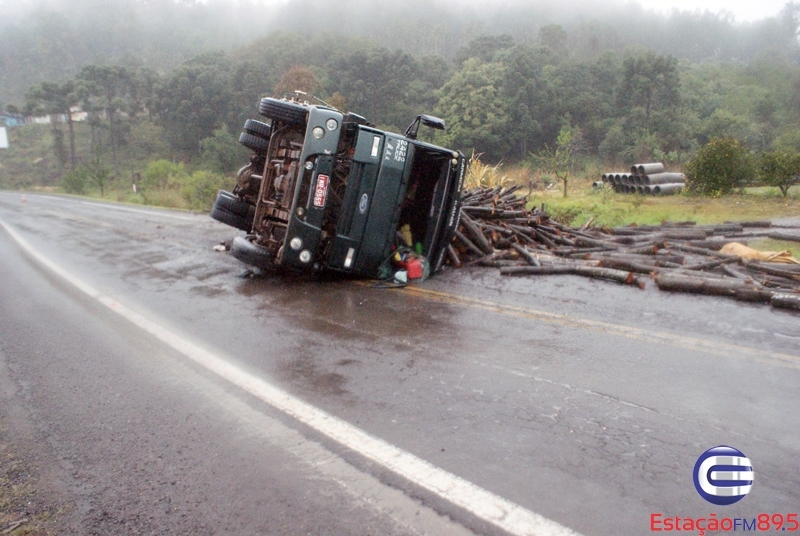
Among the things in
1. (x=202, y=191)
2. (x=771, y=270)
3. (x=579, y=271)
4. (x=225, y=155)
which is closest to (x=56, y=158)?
(x=225, y=155)

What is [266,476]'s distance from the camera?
324 centimetres

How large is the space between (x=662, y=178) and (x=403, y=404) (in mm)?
20362

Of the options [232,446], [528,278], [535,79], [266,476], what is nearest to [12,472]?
[232,446]

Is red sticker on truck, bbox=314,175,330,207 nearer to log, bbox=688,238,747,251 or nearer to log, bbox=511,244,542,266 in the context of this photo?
log, bbox=511,244,542,266

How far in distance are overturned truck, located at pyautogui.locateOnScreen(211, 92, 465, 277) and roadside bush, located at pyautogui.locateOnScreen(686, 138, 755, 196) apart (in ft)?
46.9

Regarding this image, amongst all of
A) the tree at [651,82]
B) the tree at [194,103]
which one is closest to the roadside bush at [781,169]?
the tree at [651,82]

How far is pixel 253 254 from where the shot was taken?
26.3 ft

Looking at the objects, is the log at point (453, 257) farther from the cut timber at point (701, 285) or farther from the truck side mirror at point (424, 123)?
the cut timber at point (701, 285)

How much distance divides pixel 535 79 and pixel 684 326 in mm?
48791

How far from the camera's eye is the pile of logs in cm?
733

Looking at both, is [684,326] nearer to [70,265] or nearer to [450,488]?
[450,488]

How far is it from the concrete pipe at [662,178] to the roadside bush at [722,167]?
184cm

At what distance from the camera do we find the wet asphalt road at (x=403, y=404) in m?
2.96

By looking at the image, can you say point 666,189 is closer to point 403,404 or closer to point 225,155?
point 403,404
